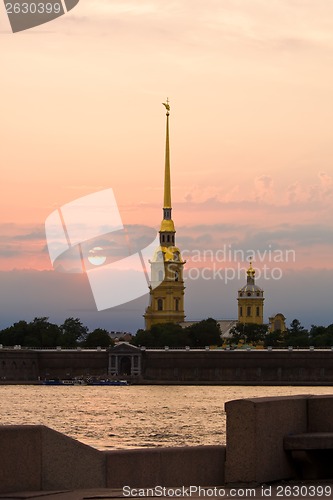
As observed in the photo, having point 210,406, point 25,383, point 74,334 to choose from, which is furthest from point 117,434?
point 74,334

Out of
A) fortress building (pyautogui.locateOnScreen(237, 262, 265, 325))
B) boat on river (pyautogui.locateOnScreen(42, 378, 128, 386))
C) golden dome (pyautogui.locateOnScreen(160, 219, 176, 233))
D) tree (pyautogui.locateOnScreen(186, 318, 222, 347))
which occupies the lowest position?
boat on river (pyautogui.locateOnScreen(42, 378, 128, 386))

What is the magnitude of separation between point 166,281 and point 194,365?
29.9 m

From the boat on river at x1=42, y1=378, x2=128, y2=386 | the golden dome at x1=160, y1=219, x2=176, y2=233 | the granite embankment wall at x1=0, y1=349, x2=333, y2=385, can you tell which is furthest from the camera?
the golden dome at x1=160, y1=219, x2=176, y2=233

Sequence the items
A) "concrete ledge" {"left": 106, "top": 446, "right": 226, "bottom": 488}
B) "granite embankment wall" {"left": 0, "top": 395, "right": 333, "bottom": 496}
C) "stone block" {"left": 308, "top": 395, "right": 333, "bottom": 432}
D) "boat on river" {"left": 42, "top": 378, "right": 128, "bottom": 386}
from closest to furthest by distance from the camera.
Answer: "granite embankment wall" {"left": 0, "top": 395, "right": 333, "bottom": 496}
"concrete ledge" {"left": 106, "top": 446, "right": 226, "bottom": 488}
"stone block" {"left": 308, "top": 395, "right": 333, "bottom": 432}
"boat on river" {"left": 42, "top": 378, "right": 128, "bottom": 386}

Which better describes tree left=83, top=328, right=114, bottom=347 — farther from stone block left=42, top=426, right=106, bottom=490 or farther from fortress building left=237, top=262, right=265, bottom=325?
stone block left=42, top=426, right=106, bottom=490

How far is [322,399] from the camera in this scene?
7.37 metres

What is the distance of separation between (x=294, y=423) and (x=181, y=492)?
953mm

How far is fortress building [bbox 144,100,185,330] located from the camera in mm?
127500

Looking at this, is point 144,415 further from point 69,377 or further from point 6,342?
point 6,342

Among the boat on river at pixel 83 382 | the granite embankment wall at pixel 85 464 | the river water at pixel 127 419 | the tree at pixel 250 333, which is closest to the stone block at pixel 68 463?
the granite embankment wall at pixel 85 464

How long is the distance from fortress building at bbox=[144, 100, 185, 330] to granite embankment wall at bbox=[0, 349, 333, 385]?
90.7 ft

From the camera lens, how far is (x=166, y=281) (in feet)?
421

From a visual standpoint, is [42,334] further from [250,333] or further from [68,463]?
[68,463]

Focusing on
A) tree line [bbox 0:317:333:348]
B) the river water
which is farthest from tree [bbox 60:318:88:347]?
the river water
